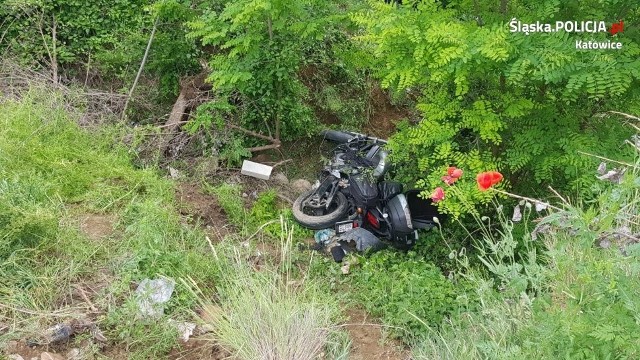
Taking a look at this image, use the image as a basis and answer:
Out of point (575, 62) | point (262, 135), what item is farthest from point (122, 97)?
point (575, 62)

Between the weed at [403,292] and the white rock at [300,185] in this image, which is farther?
the white rock at [300,185]

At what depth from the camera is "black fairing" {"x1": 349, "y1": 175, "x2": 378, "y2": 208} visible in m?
4.56

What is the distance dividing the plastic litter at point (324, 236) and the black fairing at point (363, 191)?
347mm

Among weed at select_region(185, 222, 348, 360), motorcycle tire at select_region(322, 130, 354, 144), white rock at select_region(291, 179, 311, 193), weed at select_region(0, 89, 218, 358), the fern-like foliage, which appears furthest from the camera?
motorcycle tire at select_region(322, 130, 354, 144)

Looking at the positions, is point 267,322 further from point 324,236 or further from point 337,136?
point 337,136

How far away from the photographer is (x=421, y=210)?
187 inches

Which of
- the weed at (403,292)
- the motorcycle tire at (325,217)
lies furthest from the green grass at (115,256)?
the weed at (403,292)

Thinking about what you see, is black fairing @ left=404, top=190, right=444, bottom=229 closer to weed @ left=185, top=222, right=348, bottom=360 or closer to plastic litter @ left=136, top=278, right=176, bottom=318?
weed @ left=185, top=222, right=348, bottom=360

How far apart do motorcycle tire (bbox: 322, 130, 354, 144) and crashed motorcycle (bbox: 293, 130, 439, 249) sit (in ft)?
2.28

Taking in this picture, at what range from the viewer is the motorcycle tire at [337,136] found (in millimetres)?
5750

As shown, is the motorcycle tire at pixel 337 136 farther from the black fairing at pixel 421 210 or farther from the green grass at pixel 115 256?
the green grass at pixel 115 256

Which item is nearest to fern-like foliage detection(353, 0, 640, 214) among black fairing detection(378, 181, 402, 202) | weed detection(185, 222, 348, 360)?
black fairing detection(378, 181, 402, 202)

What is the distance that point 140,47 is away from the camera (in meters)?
5.95

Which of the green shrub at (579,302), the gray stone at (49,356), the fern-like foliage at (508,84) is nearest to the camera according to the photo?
the green shrub at (579,302)
